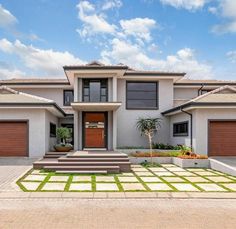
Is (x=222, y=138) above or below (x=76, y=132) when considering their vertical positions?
below

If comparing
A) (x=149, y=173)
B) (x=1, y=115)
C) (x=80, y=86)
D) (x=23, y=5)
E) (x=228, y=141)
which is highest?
(x=23, y=5)

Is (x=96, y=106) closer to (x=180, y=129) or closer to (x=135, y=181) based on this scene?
(x=180, y=129)

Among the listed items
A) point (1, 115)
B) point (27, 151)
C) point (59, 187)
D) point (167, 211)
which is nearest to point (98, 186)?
point (59, 187)

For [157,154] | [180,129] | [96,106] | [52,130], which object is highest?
[96,106]

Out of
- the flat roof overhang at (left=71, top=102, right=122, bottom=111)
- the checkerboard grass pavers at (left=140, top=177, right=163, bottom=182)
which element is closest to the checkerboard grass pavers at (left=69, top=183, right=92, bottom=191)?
the checkerboard grass pavers at (left=140, top=177, right=163, bottom=182)

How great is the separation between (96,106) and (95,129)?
243 centimetres

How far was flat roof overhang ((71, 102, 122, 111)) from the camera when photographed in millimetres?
17328

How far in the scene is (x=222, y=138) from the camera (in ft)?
55.1

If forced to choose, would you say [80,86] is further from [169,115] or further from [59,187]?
[59,187]

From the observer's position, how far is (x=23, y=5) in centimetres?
1177

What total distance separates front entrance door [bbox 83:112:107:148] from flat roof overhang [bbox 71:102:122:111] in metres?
0.75

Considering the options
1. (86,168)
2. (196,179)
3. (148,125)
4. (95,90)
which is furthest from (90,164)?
(95,90)

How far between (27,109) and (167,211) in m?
11.8

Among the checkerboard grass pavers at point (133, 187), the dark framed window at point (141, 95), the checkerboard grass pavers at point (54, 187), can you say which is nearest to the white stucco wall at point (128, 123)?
the dark framed window at point (141, 95)
